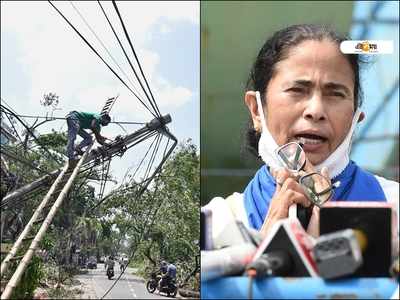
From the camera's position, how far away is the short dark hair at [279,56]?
121 inches

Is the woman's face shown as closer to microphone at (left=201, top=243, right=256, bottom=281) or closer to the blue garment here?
the blue garment

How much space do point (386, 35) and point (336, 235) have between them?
108cm

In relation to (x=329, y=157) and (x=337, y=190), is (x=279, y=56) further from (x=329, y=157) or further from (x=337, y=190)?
(x=337, y=190)

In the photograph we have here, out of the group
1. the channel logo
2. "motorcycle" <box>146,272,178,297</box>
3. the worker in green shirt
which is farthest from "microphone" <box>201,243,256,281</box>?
the channel logo

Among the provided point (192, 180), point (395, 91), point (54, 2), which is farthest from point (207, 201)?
point (54, 2)

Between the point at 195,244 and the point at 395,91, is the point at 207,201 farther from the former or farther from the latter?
the point at 395,91

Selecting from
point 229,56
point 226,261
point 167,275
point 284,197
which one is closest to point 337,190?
point 284,197

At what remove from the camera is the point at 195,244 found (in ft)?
10.1

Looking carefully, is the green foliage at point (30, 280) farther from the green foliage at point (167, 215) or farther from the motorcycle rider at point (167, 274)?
the motorcycle rider at point (167, 274)

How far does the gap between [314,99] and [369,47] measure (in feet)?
1.23

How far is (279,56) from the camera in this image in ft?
10.2

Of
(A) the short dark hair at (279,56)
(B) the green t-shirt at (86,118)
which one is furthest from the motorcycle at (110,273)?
(A) the short dark hair at (279,56)

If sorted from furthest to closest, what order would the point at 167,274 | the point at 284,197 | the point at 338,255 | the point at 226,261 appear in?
1. the point at 167,274
2. the point at 284,197
3. the point at 226,261
4. the point at 338,255

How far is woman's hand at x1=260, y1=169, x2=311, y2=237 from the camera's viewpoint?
299cm
